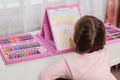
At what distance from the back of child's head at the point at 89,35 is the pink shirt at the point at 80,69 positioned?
0.12ft

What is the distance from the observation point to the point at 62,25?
56.7 inches

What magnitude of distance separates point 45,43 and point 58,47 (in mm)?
117

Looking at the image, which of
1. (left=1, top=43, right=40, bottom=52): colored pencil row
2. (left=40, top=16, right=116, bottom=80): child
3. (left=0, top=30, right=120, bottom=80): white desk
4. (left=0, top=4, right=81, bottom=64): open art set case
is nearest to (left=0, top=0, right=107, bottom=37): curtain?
(left=0, top=4, right=81, bottom=64): open art set case

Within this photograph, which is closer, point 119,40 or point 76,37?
point 76,37

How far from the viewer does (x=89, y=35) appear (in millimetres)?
1133

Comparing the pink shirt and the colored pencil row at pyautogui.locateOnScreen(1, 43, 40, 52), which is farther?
the colored pencil row at pyautogui.locateOnScreen(1, 43, 40, 52)

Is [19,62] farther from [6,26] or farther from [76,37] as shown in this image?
[6,26]

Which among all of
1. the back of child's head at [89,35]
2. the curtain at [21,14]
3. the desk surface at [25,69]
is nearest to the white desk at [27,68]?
the desk surface at [25,69]

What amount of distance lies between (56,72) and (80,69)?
120 millimetres

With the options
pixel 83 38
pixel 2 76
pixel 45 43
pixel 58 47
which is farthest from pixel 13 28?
pixel 83 38

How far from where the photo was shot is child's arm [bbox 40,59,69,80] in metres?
1.16

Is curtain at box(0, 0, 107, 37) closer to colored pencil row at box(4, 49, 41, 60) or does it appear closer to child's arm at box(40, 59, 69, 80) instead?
colored pencil row at box(4, 49, 41, 60)

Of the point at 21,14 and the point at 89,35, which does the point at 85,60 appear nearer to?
the point at 89,35

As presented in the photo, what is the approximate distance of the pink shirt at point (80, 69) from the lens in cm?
115
